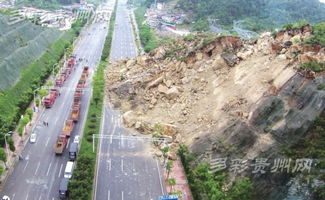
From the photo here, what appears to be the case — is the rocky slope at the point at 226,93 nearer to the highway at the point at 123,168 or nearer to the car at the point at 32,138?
the highway at the point at 123,168

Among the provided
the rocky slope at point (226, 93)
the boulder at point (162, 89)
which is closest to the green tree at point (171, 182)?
the rocky slope at point (226, 93)

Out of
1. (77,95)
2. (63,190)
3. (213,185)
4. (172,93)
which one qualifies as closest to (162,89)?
(172,93)

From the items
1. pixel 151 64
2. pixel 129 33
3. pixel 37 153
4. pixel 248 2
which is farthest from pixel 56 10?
pixel 37 153

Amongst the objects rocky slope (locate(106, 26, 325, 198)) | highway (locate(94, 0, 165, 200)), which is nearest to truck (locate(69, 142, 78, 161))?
highway (locate(94, 0, 165, 200))

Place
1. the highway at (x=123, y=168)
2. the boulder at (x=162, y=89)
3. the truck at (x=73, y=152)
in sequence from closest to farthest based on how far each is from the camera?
1. the highway at (x=123, y=168)
2. the truck at (x=73, y=152)
3. the boulder at (x=162, y=89)

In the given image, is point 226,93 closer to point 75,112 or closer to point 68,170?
point 75,112

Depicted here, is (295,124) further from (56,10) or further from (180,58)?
(56,10)
